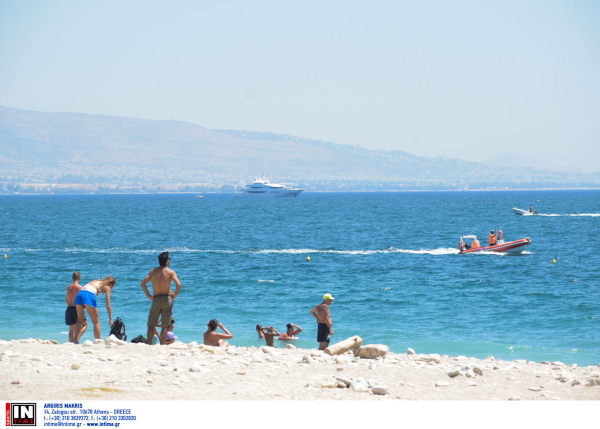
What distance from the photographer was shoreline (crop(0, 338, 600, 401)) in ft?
31.7

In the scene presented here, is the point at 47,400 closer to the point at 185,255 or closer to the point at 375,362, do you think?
the point at 375,362

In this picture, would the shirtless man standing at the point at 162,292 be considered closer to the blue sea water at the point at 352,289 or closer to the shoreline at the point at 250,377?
the shoreline at the point at 250,377

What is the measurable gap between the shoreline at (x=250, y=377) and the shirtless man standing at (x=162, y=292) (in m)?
0.59

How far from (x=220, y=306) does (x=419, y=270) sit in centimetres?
1425

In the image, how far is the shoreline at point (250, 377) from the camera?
966 cm

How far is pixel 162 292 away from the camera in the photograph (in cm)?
1313

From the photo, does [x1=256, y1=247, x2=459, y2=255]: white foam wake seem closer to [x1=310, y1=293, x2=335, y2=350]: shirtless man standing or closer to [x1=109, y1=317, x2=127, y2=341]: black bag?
[x1=310, y1=293, x2=335, y2=350]: shirtless man standing

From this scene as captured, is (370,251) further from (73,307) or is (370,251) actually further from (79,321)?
(79,321)

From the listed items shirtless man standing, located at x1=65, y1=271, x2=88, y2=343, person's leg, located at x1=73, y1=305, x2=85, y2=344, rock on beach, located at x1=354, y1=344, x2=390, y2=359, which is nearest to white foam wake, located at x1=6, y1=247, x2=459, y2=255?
shirtless man standing, located at x1=65, y1=271, x2=88, y2=343

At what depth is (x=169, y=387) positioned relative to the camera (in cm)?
991

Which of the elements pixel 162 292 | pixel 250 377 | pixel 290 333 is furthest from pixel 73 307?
pixel 290 333

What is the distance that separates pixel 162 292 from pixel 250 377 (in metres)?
3.17

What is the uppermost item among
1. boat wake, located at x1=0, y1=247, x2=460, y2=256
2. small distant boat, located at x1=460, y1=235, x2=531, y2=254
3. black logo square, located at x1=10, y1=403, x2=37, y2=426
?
black logo square, located at x1=10, y1=403, x2=37, y2=426

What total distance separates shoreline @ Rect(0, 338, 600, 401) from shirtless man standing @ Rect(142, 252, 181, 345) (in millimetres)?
590
